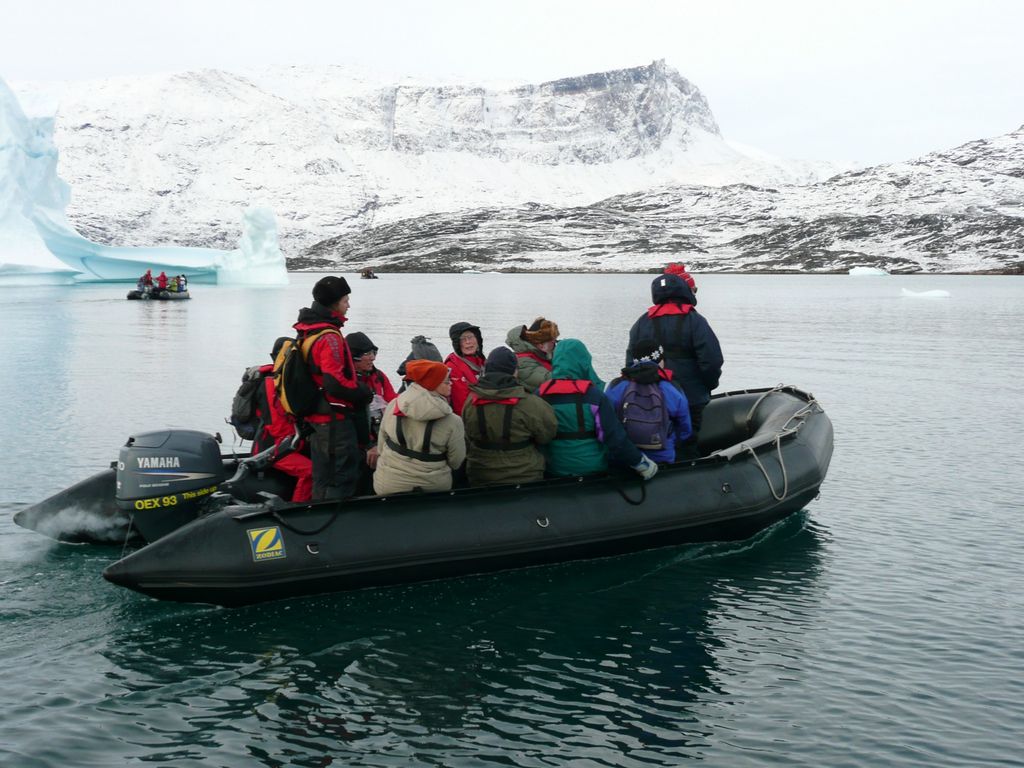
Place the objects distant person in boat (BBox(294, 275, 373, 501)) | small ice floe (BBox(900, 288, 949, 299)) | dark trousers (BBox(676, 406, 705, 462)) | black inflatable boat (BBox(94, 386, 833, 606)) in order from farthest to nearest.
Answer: small ice floe (BBox(900, 288, 949, 299)), dark trousers (BBox(676, 406, 705, 462)), distant person in boat (BBox(294, 275, 373, 501)), black inflatable boat (BBox(94, 386, 833, 606))

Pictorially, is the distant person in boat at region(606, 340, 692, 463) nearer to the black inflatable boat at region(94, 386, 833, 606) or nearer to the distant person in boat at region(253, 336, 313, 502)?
the black inflatable boat at region(94, 386, 833, 606)

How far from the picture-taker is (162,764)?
5.56 m

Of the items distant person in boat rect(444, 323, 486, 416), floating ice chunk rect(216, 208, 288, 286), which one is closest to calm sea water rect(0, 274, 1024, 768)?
distant person in boat rect(444, 323, 486, 416)

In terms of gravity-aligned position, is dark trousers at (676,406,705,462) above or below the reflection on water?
above

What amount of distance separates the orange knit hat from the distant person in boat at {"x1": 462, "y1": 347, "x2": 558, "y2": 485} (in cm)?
54

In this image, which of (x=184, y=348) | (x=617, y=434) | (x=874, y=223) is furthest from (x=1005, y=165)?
(x=617, y=434)

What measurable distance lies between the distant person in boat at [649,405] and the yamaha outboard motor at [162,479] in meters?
3.72

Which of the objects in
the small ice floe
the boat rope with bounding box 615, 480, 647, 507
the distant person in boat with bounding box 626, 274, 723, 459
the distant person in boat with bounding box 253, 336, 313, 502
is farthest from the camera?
the small ice floe

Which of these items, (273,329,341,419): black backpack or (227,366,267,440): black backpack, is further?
(227,366,267,440): black backpack

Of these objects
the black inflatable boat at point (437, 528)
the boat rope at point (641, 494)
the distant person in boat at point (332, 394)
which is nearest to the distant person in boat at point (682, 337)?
the black inflatable boat at point (437, 528)

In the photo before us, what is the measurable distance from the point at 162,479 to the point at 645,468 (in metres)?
4.14

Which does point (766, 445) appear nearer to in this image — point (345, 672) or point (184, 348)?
point (345, 672)

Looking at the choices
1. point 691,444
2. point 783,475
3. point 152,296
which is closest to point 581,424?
point 691,444

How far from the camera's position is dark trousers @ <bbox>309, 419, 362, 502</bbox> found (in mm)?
8227
